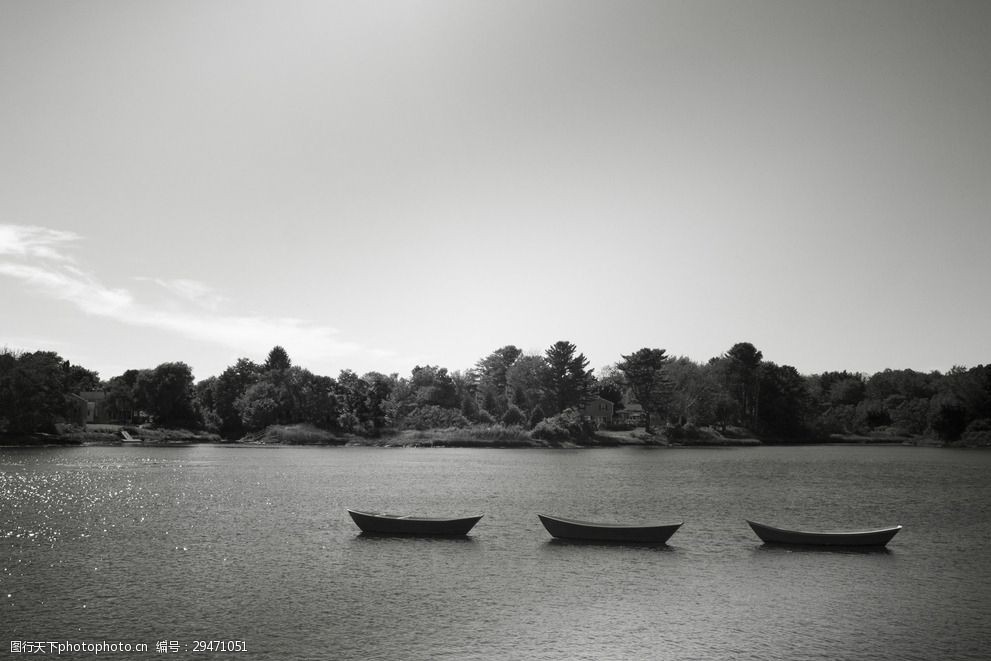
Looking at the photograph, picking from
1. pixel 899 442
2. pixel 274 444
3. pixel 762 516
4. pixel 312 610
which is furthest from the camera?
pixel 899 442

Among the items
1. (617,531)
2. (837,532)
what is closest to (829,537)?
(837,532)

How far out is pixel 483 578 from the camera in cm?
2800

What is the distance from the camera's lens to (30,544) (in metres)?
33.6

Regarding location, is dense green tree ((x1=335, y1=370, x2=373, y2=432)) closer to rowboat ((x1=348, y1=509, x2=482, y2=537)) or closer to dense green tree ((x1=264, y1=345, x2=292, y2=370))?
dense green tree ((x1=264, y1=345, x2=292, y2=370))

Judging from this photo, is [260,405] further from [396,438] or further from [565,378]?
[565,378]

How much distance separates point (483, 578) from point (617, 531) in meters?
9.88

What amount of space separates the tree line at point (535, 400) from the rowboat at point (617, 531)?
108m

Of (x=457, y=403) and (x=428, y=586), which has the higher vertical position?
(x=457, y=403)

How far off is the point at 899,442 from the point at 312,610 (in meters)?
180

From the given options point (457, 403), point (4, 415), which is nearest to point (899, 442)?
point (457, 403)

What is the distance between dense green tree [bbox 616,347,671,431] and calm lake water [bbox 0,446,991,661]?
88.0m

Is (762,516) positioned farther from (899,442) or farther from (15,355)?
(899,442)

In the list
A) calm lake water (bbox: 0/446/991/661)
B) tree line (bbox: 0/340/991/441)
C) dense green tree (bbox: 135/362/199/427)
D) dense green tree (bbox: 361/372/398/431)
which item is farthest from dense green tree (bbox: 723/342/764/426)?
dense green tree (bbox: 135/362/199/427)

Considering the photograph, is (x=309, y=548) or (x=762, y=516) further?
(x=762, y=516)
